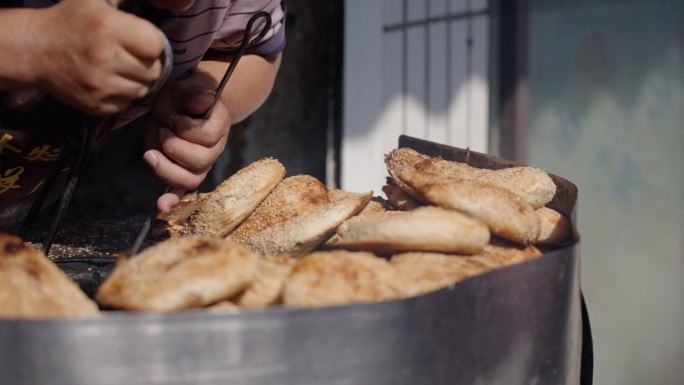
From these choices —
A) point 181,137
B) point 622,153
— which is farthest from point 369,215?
point 622,153

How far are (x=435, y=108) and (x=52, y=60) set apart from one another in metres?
3.50

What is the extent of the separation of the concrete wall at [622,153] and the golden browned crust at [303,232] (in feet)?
12.1

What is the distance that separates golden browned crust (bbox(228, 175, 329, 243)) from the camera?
173cm

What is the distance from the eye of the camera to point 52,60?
4.17ft

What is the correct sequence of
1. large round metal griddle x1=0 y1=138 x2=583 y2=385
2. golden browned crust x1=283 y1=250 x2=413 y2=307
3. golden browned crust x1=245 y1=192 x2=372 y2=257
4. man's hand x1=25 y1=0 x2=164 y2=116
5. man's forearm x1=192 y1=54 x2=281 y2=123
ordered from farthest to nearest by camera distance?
1. man's forearm x1=192 y1=54 x2=281 y2=123
2. golden browned crust x1=245 y1=192 x2=372 y2=257
3. man's hand x1=25 y1=0 x2=164 y2=116
4. golden browned crust x1=283 y1=250 x2=413 y2=307
5. large round metal griddle x1=0 y1=138 x2=583 y2=385

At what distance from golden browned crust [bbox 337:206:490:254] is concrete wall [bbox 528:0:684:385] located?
3.80m

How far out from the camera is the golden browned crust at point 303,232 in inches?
59.1

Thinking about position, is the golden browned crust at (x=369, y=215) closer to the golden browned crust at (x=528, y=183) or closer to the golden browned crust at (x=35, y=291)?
the golden browned crust at (x=528, y=183)

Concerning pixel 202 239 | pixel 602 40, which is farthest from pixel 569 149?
pixel 202 239

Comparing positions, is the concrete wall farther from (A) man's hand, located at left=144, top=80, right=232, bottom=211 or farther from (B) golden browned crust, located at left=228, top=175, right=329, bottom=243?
(A) man's hand, located at left=144, top=80, right=232, bottom=211

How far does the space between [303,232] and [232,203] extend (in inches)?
9.7

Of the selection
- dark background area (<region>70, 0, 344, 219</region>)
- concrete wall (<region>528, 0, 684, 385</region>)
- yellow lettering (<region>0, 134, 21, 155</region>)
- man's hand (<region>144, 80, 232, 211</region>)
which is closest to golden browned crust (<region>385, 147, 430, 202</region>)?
man's hand (<region>144, 80, 232, 211</region>)

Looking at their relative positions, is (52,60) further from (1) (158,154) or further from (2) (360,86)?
(2) (360,86)

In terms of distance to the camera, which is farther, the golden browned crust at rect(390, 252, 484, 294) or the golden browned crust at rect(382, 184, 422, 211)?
the golden browned crust at rect(382, 184, 422, 211)
